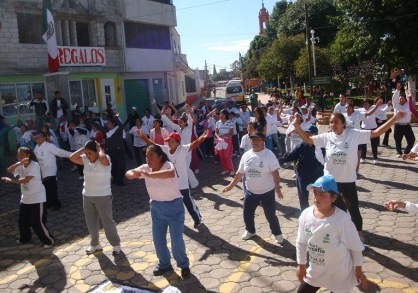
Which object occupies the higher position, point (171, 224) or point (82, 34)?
point (82, 34)

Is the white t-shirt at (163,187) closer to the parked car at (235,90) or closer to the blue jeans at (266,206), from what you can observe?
the blue jeans at (266,206)

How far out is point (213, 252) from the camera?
5.97 meters

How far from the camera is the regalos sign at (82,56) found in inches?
723

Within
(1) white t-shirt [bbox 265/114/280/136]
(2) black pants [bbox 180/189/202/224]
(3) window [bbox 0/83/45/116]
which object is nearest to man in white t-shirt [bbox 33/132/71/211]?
(2) black pants [bbox 180/189/202/224]

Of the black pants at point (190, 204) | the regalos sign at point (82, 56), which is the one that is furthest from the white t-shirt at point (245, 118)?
the regalos sign at point (82, 56)

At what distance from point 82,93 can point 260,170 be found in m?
16.0

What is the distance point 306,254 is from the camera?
3.63 metres

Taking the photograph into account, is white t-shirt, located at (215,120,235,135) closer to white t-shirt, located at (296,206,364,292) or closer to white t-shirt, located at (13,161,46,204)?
white t-shirt, located at (13,161,46,204)

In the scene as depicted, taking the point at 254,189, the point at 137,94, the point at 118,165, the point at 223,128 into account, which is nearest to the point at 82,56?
the point at 137,94

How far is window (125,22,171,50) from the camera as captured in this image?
2278 cm

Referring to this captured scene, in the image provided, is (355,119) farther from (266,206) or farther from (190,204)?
(190,204)

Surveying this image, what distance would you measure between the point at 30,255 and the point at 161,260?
2.35m

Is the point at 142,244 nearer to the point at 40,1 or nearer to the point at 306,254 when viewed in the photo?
the point at 306,254

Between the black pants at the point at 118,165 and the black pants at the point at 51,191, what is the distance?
6.03 ft
